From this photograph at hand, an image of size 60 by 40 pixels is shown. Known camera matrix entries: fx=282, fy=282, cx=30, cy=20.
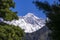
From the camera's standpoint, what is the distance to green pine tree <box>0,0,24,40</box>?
61.2ft

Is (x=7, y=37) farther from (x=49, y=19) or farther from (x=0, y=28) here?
(x=49, y=19)

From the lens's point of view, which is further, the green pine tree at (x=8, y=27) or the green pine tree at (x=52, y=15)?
the green pine tree at (x=8, y=27)

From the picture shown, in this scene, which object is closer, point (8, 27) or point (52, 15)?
point (52, 15)

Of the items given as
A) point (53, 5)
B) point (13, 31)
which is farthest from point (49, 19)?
point (13, 31)

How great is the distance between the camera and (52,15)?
10.6 m

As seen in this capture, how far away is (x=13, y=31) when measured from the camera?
740 inches

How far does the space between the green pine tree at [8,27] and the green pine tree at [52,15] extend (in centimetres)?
802

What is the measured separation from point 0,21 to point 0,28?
112cm

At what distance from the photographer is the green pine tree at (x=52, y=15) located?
33.7ft

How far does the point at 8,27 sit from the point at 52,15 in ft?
27.9

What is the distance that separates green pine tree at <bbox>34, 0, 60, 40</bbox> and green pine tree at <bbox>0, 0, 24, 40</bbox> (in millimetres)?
8016

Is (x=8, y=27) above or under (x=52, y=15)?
above

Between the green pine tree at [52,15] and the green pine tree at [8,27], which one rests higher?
the green pine tree at [8,27]

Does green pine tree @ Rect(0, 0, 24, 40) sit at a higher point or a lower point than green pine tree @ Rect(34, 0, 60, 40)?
higher
